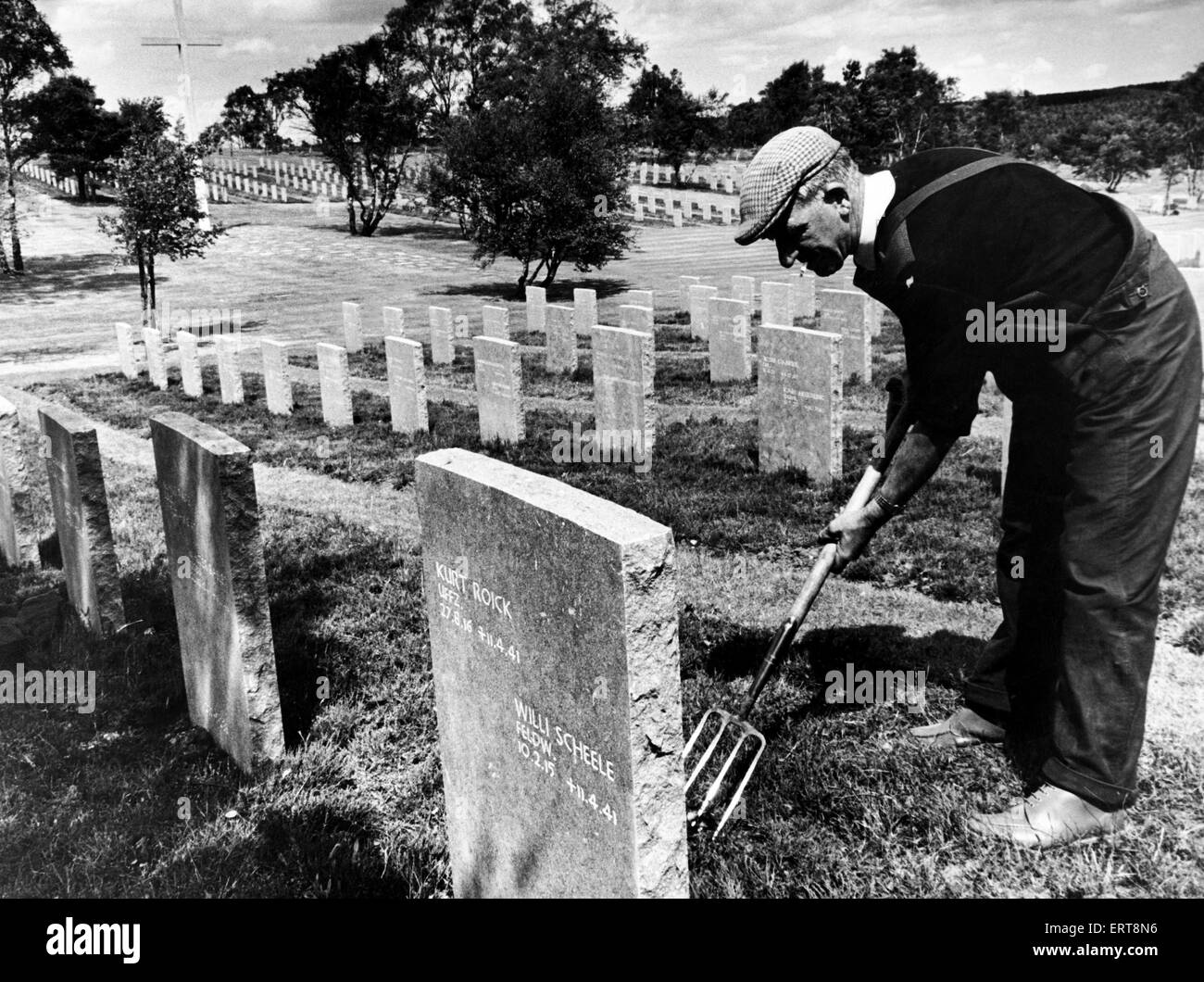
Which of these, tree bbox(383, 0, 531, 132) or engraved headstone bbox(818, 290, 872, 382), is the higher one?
tree bbox(383, 0, 531, 132)

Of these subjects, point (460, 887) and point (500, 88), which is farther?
point (500, 88)

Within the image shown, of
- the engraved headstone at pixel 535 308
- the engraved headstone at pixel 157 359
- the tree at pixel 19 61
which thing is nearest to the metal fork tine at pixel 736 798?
the engraved headstone at pixel 157 359

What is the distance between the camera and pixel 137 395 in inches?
570

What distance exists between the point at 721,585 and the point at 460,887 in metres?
2.86

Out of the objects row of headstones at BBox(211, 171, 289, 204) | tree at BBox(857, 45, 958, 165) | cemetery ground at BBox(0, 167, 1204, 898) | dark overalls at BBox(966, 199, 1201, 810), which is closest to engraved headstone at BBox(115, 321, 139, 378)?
cemetery ground at BBox(0, 167, 1204, 898)

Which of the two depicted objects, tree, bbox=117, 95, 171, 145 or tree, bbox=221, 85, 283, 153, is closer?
tree, bbox=117, 95, 171, 145

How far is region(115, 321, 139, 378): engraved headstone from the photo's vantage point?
51.3 feet

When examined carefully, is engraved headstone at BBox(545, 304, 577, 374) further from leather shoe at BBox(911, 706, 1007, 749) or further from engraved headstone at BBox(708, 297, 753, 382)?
leather shoe at BBox(911, 706, 1007, 749)

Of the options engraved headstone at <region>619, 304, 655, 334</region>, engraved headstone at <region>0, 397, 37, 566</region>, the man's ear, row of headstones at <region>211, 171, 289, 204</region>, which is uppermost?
row of headstones at <region>211, 171, 289, 204</region>

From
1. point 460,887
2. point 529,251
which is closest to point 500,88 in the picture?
point 529,251

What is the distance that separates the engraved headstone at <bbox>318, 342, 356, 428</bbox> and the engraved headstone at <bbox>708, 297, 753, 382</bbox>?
437 centimetres

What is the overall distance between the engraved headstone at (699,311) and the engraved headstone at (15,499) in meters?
11.3
